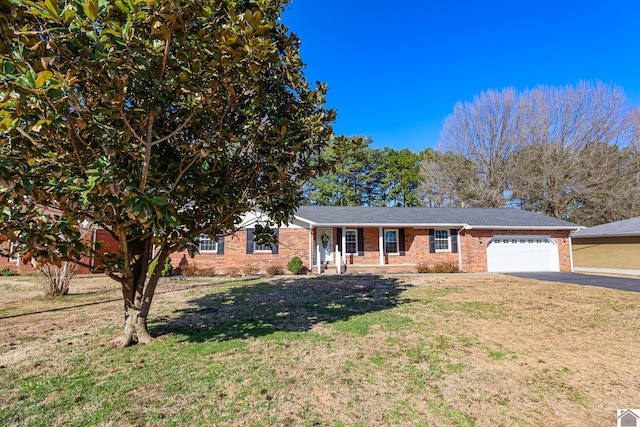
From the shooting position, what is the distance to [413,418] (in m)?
3.17

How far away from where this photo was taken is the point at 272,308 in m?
8.36

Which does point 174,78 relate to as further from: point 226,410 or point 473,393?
point 473,393

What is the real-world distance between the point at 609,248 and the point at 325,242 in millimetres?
17080

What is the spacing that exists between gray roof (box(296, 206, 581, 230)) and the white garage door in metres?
0.94

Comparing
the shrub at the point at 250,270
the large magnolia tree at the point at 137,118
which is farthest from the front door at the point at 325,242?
the large magnolia tree at the point at 137,118

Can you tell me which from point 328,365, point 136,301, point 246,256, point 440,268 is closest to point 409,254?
point 440,268

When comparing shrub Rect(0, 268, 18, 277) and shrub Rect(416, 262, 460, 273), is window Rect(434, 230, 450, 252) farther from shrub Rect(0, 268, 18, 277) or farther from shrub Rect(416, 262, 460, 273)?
shrub Rect(0, 268, 18, 277)

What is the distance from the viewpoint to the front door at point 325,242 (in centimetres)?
1850

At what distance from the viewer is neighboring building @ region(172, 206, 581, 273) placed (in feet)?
57.7

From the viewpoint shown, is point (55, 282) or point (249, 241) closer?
point (55, 282)

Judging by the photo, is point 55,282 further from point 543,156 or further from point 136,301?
point 543,156

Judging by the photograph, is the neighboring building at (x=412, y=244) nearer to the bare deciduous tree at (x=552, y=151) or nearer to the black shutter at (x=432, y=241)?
the black shutter at (x=432, y=241)

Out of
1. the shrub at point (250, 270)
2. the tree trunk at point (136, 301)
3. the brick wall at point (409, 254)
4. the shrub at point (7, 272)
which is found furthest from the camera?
the brick wall at point (409, 254)

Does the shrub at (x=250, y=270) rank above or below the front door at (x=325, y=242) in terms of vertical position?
below
